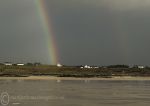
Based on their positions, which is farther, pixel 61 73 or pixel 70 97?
pixel 61 73

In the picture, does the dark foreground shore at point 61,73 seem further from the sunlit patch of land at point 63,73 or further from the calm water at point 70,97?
the calm water at point 70,97

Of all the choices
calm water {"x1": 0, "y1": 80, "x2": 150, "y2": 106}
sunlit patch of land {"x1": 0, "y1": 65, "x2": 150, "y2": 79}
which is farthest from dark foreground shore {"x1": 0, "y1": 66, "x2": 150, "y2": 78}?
calm water {"x1": 0, "y1": 80, "x2": 150, "y2": 106}

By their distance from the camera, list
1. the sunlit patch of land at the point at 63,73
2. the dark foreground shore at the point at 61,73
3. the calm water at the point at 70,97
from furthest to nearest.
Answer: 1. the dark foreground shore at the point at 61,73
2. the sunlit patch of land at the point at 63,73
3. the calm water at the point at 70,97

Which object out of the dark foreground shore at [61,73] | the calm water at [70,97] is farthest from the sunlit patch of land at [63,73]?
the calm water at [70,97]

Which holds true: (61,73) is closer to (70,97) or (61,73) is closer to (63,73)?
(63,73)

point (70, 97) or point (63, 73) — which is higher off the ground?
point (63, 73)

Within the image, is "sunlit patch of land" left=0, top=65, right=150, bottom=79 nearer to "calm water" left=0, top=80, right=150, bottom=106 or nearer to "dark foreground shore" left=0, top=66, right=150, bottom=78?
"dark foreground shore" left=0, top=66, right=150, bottom=78

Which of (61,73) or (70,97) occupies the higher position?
(61,73)

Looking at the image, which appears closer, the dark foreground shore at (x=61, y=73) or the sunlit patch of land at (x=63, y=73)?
the sunlit patch of land at (x=63, y=73)

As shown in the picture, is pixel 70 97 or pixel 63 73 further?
pixel 63 73

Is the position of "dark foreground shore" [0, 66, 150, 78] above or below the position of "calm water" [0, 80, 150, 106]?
above

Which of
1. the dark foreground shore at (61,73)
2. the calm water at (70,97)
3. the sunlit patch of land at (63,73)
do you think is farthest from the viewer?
the dark foreground shore at (61,73)

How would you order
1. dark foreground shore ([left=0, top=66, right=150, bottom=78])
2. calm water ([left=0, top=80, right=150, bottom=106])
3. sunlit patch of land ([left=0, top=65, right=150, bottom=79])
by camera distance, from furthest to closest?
dark foreground shore ([left=0, top=66, right=150, bottom=78]), sunlit patch of land ([left=0, top=65, right=150, bottom=79]), calm water ([left=0, top=80, right=150, bottom=106])

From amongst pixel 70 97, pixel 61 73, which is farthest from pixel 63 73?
pixel 70 97
